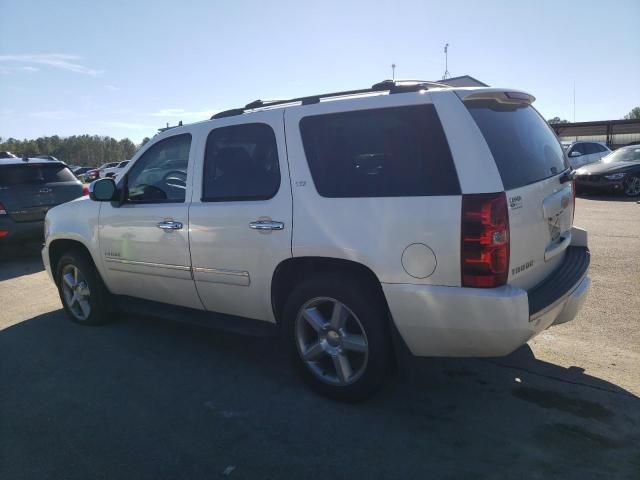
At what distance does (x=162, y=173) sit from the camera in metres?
4.41

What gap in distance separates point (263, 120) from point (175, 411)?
6.91ft

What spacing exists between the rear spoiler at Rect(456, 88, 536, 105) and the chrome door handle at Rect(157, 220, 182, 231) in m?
2.33

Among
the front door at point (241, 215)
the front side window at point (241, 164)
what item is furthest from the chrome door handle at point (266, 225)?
the front side window at point (241, 164)

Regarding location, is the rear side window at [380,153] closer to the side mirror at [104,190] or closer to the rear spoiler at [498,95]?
the rear spoiler at [498,95]

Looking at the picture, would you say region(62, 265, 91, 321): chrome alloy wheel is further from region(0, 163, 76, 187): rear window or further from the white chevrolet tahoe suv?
region(0, 163, 76, 187): rear window

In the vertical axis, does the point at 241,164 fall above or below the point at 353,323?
above

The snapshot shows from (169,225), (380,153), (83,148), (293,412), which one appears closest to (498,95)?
(380,153)

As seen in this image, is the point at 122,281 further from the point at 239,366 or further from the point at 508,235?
the point at 508,235

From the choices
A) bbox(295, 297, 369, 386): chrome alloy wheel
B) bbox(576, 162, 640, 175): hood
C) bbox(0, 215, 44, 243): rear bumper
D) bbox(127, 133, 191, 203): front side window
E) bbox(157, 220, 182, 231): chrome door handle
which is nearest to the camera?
bbox(295, 297, 369, 386): chrome alloy wheel

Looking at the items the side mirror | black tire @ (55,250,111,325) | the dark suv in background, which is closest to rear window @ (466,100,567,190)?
the side mirror

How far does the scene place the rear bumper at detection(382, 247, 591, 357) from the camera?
2.75 metres

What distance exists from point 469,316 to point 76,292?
13.4 ft

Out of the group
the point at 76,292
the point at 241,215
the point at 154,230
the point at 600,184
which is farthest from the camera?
the point at 600,184

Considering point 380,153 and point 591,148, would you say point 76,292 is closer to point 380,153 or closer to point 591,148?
point 380,153
